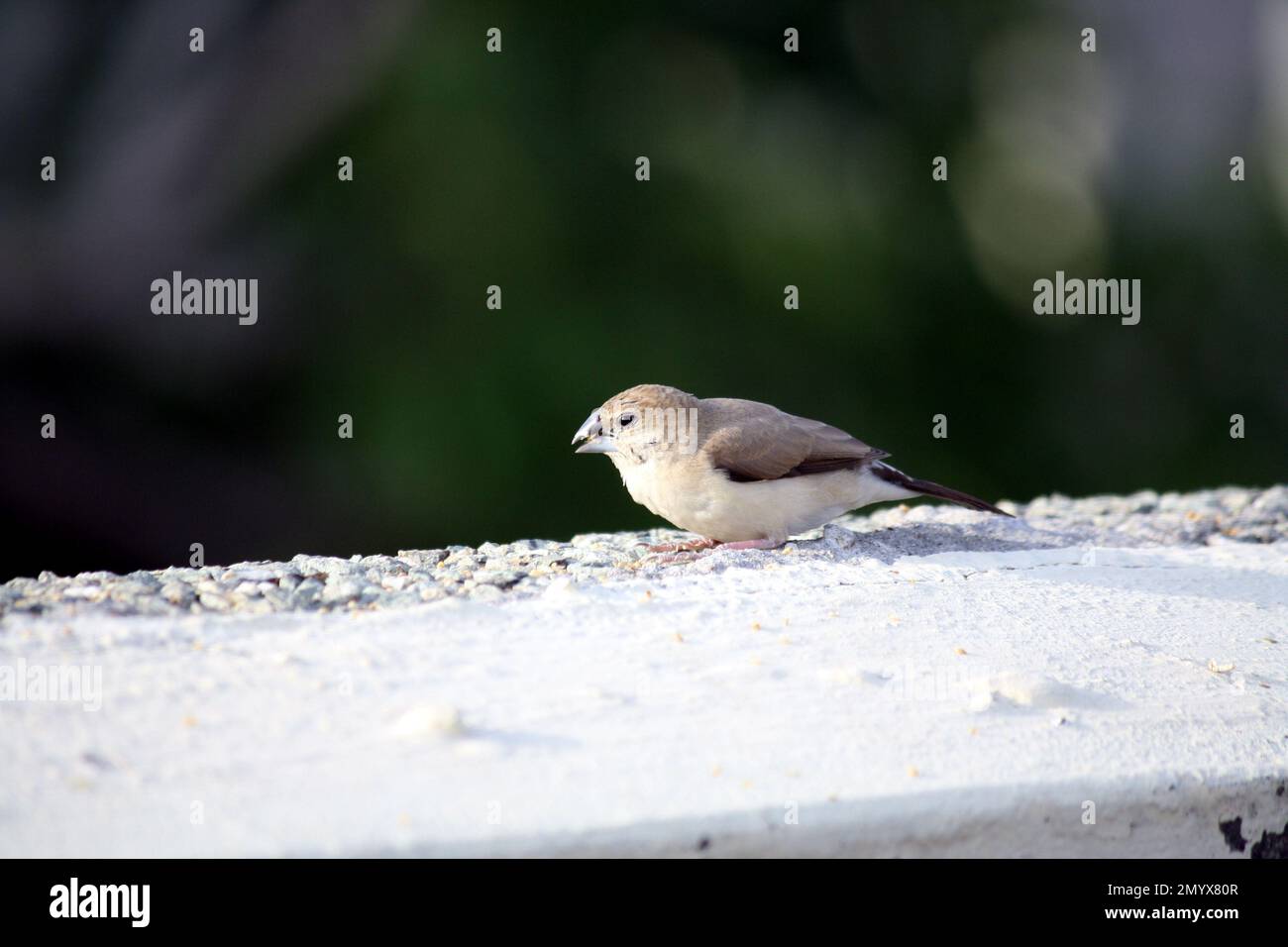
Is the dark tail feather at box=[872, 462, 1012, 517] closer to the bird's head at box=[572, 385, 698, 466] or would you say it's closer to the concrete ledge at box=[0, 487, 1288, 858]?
the bird's head at box=[572, 385, 698, 466]

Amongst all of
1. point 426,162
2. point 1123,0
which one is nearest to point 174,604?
point 426,162

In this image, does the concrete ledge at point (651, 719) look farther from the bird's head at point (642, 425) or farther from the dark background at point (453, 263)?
the dark background at point (453, 263)

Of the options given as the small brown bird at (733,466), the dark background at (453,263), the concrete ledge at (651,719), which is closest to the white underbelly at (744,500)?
the small brown bird at (733,466)

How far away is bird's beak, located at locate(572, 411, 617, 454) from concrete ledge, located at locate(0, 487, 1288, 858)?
806 millimetres

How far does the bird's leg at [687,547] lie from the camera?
416 centimetres

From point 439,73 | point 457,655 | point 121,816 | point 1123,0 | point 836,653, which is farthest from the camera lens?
point 1123,0

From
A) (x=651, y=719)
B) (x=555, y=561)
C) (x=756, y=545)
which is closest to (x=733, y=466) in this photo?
(x=756, y=545)

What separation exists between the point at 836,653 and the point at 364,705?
999mm

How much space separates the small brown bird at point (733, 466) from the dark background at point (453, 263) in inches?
166

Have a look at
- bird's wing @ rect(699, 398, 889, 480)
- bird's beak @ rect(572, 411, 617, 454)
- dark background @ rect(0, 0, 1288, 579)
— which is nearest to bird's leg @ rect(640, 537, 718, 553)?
bird's wing @ rect(699, 398, 889, 480)

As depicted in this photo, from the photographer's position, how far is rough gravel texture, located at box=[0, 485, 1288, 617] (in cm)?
321

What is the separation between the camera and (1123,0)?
10.2 m

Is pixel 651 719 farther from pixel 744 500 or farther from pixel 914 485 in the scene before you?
pixel 914 485

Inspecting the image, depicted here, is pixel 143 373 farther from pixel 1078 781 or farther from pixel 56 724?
pixel 1078 781
